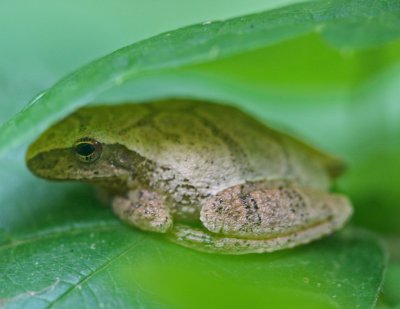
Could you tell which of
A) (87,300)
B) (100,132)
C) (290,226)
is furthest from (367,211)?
(87,300)

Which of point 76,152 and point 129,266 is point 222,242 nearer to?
point 129,266

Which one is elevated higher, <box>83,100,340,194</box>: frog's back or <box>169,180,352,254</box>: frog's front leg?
<box>83,100,340,194</box>: frog's back

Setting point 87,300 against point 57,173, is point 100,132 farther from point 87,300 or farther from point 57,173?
point 87,300

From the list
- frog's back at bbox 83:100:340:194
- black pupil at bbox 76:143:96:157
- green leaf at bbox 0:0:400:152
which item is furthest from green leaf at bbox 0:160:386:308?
green leaf at bbox 0:0:400:152

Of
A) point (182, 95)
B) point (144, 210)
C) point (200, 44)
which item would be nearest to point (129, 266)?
point (144, 210)

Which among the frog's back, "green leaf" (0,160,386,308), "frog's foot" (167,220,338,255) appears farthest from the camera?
the frog's back

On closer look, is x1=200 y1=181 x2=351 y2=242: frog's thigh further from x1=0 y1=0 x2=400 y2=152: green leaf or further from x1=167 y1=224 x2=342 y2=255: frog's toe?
x1=0 y1=0 x2=400 y2=152: green leaf

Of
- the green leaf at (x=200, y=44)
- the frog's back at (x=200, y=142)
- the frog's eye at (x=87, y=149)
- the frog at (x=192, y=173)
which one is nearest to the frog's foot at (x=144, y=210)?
the frog at (x=192, y=173)

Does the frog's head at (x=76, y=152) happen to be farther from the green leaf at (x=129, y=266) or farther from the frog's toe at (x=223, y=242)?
the frog's toe at (x=223, y=242)
